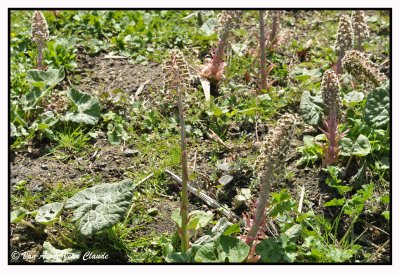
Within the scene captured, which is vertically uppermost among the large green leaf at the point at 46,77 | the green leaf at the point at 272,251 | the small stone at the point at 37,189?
the large green leaf at the point at 46,77

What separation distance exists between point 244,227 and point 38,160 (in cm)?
153

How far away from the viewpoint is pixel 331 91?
4129 millimetres

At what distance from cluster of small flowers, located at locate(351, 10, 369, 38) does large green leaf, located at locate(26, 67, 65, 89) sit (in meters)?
2.23

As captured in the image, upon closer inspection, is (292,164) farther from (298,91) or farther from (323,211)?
(298,91)

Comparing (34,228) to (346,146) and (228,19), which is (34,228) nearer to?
(346,146)

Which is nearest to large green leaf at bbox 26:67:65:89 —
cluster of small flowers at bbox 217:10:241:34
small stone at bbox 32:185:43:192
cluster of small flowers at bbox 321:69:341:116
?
small stone at bbox 32:185:43:192

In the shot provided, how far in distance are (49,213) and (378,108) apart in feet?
7.38

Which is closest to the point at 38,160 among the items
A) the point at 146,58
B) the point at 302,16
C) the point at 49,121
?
the point at 49,121

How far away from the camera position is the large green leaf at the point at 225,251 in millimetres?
3494

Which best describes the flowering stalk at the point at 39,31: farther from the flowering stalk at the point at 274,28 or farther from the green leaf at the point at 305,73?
the green leaf at the point at 305,73

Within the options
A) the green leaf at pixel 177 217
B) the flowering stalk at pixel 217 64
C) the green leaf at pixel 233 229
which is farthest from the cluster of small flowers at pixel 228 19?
the green leaf at pixel 233 229

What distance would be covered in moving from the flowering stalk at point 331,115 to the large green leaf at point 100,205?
53.3 inches

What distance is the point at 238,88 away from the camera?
201 inches

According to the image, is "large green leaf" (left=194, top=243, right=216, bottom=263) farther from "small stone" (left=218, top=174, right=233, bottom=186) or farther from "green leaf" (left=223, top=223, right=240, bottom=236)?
"small stone" (left=218, top=174, right=233, bottom=186)
